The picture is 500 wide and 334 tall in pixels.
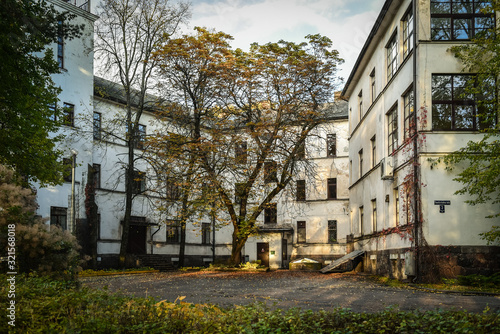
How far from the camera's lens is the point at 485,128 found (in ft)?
56.8

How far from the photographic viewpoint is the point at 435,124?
738 inches

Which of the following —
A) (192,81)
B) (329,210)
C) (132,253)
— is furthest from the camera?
(329,210)

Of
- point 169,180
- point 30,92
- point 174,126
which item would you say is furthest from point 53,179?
point 174,126

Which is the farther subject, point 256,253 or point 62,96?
point 256,253

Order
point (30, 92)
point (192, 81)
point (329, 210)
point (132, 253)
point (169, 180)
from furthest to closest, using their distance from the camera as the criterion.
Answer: point (329, 210) → point (132, 253) → point (192, 81) → point (169, 180) → point (30, 92)

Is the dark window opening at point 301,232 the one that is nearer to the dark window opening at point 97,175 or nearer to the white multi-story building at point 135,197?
the white multi-story building at point 135,197

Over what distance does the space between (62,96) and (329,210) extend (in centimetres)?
2488

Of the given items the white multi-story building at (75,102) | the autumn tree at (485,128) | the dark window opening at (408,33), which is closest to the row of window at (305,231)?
the white multi-story building at (75,102)

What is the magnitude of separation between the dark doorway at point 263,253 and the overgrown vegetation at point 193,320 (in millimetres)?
39382

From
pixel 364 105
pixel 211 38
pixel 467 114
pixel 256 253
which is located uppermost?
pixel 211 38

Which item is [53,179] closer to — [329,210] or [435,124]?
[435,124]

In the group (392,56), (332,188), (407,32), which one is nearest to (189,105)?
(392,56)

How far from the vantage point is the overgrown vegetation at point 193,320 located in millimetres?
6367

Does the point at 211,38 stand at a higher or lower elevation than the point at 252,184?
higher
